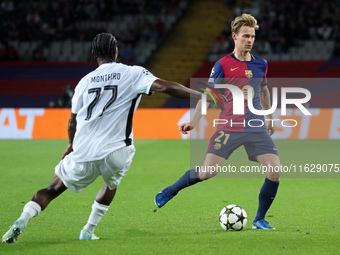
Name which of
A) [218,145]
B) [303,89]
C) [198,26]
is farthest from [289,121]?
[218,145]

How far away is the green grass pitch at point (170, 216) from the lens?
549 centimetres

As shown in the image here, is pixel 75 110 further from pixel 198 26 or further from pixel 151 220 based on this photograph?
pixel 198 26

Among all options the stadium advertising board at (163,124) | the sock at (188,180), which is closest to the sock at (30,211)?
the sock at (188,180)

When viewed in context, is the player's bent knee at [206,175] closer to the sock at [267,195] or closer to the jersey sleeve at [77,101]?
the sock at [267,195]

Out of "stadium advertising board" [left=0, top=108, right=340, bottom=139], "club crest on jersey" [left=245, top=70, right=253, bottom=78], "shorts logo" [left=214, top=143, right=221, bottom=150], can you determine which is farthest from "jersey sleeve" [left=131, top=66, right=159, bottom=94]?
"stadium advertising board" [left=0, top=108, right=340, bottom=139]

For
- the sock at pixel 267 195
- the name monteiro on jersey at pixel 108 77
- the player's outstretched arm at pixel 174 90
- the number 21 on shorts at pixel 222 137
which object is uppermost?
the name monteiro on jersey at pixel 108 77

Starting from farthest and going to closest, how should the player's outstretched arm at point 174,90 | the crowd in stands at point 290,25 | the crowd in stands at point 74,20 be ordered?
1. the crowd in stands at point 74,20
2. the crowd in stands at point 290,25
3. the player's outstretched arm at point 174,90

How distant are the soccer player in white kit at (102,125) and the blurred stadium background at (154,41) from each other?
57.6 ft

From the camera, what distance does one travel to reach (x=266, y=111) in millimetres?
6746

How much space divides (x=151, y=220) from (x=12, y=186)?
3.93 metres

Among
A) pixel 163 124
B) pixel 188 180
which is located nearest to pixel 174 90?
pixel 188 180

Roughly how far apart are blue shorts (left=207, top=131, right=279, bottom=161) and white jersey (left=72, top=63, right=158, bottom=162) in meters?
1.41

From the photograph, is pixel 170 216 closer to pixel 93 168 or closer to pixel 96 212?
pixel 96 212

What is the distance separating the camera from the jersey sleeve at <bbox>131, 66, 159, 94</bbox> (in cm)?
537
